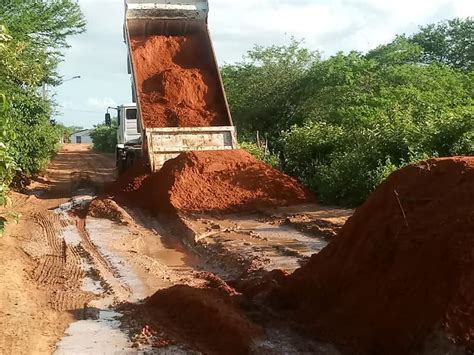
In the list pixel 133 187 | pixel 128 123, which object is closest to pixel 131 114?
pixel 128 123

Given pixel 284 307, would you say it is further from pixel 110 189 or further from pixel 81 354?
pixel 110 189

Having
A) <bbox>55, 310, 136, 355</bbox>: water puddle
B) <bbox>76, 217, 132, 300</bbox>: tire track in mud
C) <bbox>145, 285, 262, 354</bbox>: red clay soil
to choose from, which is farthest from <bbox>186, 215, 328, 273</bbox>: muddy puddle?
<bbox>55, 310, 136, 355</bbox>: water puddle

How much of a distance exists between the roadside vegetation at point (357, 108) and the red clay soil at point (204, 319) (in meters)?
7.41

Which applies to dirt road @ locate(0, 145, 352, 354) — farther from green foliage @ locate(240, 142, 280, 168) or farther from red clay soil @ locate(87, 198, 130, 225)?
green foliage @ locate(240, 142, 280, 168)

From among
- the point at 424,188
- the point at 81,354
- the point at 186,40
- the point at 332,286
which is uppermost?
the point at 186,40

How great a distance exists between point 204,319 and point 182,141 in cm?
1050

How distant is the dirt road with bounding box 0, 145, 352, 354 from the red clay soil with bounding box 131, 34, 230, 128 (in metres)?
3.32

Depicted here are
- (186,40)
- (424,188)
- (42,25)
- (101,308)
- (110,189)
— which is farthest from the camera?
(42,25)

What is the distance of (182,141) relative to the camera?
54.6ft

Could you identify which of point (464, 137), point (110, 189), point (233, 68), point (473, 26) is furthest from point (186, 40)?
point (473, 26)

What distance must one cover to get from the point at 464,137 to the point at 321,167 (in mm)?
4118

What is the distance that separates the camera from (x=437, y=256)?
18.4 ft

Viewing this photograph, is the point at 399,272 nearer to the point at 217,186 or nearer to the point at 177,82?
the point at 217,186

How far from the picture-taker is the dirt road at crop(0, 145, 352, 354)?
254 inches
